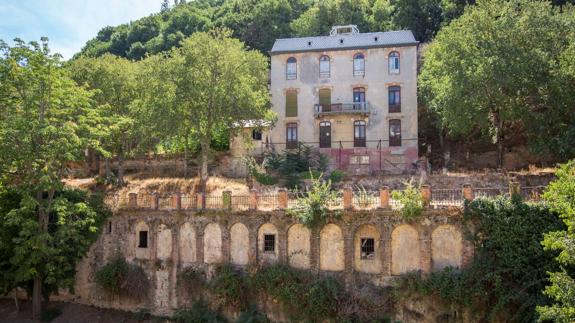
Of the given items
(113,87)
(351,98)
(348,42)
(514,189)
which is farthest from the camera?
(348,42)

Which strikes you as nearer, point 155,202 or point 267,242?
point 267,242

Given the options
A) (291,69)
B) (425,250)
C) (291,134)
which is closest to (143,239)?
(425,250)

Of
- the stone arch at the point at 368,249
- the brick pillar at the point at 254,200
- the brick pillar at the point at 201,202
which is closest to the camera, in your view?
the stone arch at the point at 368,249

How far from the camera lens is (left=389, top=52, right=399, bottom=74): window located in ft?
135

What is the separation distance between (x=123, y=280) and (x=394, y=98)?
25.2 m

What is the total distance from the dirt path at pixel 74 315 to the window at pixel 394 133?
75.6 feet

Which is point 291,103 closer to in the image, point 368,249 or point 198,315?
point 368,249

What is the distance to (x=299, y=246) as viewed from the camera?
26.1m

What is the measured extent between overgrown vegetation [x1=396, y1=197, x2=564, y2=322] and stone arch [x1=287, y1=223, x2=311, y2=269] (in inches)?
239

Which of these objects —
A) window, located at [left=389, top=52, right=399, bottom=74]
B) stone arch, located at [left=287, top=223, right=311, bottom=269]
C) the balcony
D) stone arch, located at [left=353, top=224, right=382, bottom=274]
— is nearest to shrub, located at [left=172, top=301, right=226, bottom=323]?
stone arch, located at [left=287, top=223, right=311, bottom=269]

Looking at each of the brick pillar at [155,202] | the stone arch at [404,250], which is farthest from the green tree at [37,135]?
the stone arch at [404,250]

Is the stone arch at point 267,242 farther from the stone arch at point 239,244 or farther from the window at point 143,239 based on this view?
the window at point 143,239

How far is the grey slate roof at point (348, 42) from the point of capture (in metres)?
41.5

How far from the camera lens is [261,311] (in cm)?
2606
